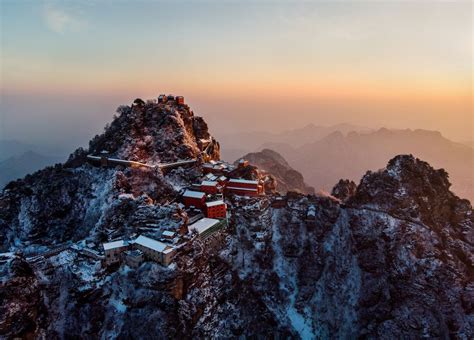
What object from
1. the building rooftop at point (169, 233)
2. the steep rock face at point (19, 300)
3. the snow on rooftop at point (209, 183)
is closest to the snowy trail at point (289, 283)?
Answer: the snow on rooftop at point (209, 183)

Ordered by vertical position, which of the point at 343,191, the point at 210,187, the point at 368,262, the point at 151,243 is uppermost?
the point at 210,187

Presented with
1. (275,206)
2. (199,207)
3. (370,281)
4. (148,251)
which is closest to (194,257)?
(148,251)

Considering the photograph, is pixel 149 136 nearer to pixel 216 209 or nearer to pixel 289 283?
pixel 216 209

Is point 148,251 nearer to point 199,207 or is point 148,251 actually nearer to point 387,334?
point 199,207

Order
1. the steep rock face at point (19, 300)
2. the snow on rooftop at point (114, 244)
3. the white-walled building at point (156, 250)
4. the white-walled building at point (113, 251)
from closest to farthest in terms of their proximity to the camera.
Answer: the steep rock face at point (19, 300), the white-walled building at point (156, 250), the white-walled building at point (113, 251), the snow on rooftop at point (114, 244)

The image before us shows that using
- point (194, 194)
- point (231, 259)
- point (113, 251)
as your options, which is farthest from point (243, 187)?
point (113, 251)

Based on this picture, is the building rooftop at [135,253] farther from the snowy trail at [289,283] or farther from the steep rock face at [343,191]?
the steep rock face at [343,191]

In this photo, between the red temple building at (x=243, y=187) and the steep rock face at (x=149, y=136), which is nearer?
the steep rock face at (x=149, y=136)
